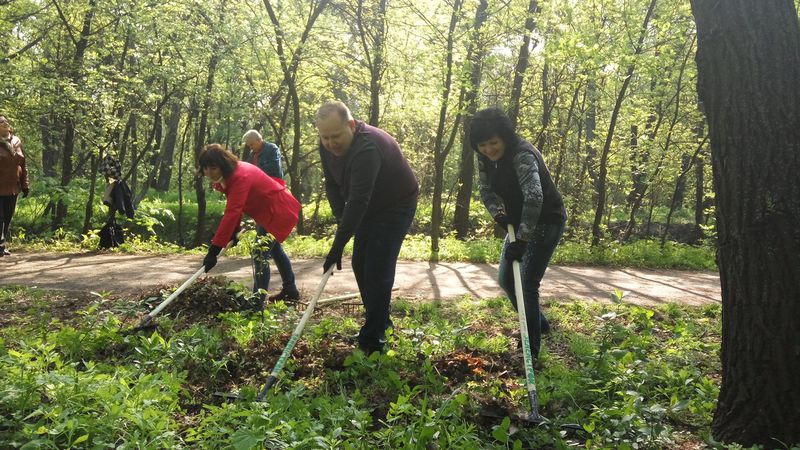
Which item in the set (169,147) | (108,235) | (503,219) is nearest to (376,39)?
(108,235)

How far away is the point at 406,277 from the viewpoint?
838 centimetres

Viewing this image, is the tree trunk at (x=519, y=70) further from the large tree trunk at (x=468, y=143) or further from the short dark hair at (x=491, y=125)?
the short dark hair at (x=491, y=125)

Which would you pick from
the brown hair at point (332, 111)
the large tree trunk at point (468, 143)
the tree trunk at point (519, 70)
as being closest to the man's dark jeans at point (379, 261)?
the brown hair at point (332, 111)

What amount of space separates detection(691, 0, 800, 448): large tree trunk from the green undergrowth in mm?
359

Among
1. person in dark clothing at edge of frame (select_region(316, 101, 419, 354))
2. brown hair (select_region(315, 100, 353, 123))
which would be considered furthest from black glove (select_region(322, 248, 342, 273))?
brown hair (select_region(315, 100, 353, 123))

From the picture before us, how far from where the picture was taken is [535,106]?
14352mm

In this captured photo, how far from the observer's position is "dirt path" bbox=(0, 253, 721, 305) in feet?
23.5

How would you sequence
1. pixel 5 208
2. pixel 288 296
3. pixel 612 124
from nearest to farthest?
pixel 288 296, pixel 5 208, pixel 612 124

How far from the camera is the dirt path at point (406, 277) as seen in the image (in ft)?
23.5

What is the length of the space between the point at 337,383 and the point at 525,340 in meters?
1.26

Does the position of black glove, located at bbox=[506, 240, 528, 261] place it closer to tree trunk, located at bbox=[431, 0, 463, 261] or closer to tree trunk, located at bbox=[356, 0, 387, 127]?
tree trunk, located at bbox=[431, 0, 463, 261]

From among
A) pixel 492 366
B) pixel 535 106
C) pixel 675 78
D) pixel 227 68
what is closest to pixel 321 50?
pixel 227 68

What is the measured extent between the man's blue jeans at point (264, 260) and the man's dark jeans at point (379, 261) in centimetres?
134

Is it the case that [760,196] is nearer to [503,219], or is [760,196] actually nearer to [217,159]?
[503,219]
